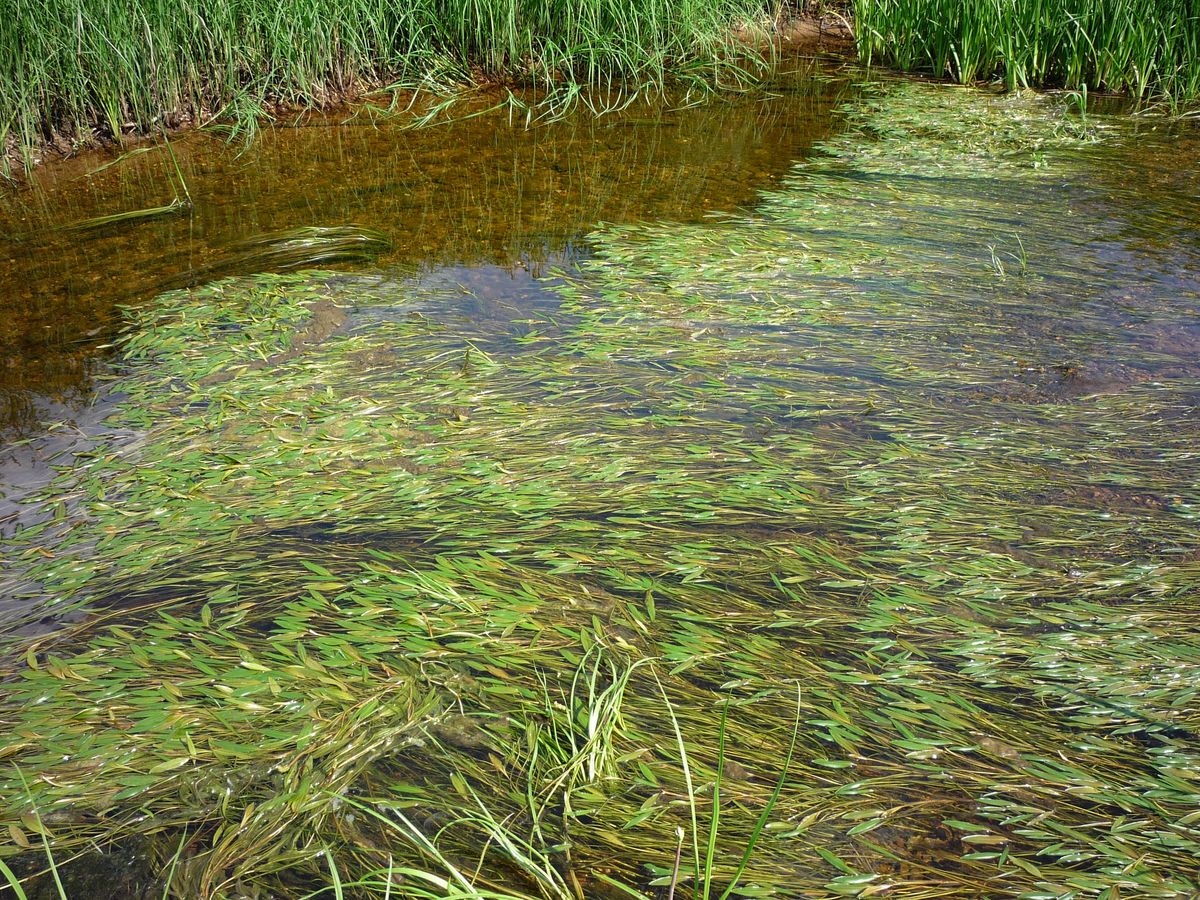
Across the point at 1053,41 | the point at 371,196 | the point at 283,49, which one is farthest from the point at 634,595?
the point at 1053,41

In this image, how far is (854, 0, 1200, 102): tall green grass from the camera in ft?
18.2

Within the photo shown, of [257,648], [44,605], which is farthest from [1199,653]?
[44,605]

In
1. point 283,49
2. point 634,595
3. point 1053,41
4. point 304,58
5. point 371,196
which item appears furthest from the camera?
point 1053,41

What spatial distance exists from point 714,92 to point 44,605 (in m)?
5.32

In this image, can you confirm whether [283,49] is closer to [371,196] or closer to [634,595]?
[371,196]

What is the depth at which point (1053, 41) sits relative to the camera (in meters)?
6.02

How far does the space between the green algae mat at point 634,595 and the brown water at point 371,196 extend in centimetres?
33

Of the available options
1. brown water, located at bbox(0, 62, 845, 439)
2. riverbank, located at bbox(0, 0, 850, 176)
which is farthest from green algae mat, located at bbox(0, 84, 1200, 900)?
riverbank, located at bbox(0, 0, 850, 176)

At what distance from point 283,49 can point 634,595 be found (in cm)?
450

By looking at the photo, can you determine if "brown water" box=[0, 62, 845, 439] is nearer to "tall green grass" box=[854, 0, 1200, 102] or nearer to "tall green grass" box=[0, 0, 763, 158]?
"tall green grass" box=[0, 0, 763, 158]

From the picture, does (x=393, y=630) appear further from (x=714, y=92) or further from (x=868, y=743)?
(x=714, y=92)

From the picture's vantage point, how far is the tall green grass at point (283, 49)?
4.49 metres

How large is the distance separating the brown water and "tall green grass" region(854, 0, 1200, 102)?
1.21 m

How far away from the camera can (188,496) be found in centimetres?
→ 230
